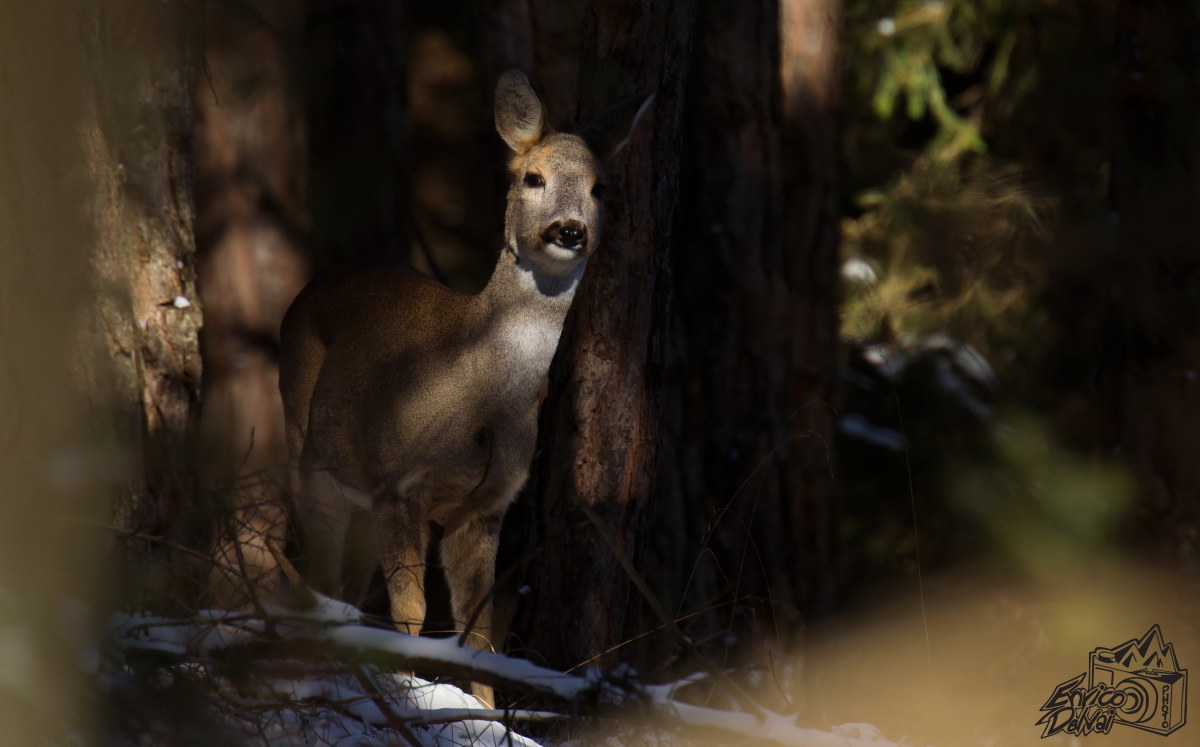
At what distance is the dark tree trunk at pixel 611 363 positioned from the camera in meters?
5.34

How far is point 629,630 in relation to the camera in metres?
5.89

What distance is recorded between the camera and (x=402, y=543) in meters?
4.93

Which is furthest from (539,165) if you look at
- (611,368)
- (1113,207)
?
(1113,207)

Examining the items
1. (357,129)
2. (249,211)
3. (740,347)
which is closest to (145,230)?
(249,211)

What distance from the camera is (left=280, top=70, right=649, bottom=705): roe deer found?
488 centimetres

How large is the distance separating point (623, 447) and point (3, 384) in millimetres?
2405

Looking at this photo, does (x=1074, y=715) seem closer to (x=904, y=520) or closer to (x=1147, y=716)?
(x=1147, y=716)

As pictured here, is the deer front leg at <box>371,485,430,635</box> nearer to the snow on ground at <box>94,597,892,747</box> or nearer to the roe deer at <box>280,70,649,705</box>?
the roe deer at <box>280,70,649,705</box>

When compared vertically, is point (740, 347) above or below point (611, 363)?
below

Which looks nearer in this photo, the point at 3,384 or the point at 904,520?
the point at 3,384

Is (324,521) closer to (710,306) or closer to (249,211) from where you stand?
(710,306)

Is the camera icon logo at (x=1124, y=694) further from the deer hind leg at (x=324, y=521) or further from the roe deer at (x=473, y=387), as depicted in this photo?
the deer hind leg at (x=324, y=521)

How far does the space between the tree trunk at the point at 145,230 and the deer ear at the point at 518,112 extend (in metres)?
1.36

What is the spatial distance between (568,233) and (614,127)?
52cm
